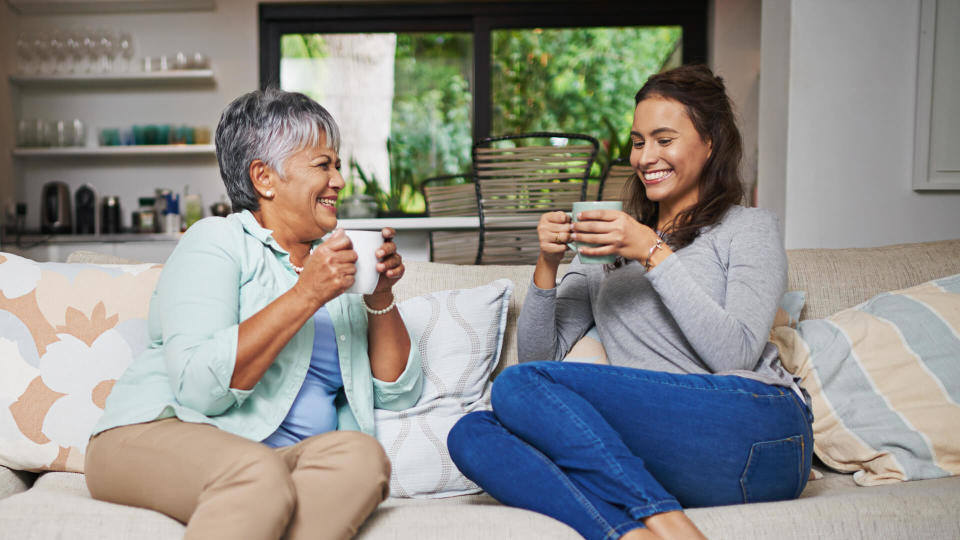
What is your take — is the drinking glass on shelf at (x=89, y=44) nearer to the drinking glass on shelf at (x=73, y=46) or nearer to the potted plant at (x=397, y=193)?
the drinking glass on shelf at (x=73, y=46)

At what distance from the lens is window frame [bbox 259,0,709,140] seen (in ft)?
15.4

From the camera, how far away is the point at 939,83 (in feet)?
7.84

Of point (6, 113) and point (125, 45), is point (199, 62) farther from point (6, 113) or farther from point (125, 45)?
point (6, 113)

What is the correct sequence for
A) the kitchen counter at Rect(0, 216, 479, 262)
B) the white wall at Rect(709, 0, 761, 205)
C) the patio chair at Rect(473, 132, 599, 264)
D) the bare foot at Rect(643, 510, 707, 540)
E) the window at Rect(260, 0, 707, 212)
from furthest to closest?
the window at Rect(260, 0, 707, 212), the white wall at Rect(709, 0, 761, 205), the kitchen counter at Rect(0, 216, 479, 262), the patio chair at Rect(473, 132, 599, 264), the bare foot at Rect(643, 510, 707, 540)

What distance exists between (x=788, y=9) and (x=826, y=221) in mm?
691

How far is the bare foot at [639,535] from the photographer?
1.05 m

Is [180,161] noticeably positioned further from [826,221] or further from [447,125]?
[826,221]

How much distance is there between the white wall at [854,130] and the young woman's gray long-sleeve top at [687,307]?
3.82ft

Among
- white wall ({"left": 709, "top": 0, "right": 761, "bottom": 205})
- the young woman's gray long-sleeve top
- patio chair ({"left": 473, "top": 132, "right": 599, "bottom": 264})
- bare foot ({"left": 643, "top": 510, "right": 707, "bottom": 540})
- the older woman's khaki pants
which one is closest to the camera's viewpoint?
the older woman's khaki pants

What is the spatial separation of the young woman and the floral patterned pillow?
2.26 feet

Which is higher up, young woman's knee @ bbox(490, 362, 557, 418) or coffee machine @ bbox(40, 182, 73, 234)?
coffee machine @ bbox(40, 182, 73, 234)

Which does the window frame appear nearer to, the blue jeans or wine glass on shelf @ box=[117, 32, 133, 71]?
wine glass on shelf @ box=[117, 32, 133, 71]

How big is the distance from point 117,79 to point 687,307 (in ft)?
14.5

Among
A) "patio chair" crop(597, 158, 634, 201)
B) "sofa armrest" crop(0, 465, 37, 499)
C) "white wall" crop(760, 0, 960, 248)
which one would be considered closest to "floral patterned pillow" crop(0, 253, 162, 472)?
"sofa armrest" crop(0, 465, 37, 499)
